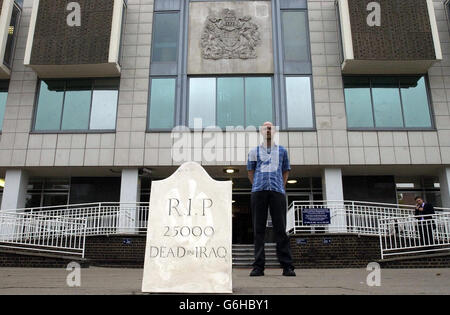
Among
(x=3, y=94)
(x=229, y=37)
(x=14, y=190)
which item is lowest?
(x=14, y=190)

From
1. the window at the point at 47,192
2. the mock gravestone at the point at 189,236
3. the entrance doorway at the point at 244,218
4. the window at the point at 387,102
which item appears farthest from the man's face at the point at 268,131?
the window at the point at 47,192

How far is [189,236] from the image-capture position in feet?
11.9

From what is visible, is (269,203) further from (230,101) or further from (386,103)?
(386,103)

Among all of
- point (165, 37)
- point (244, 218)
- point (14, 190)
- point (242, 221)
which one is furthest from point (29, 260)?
point (165, 37)

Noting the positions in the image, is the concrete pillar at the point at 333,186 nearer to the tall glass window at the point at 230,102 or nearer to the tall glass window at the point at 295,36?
the tall glass window at the point at 230,102

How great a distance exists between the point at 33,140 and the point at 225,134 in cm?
750

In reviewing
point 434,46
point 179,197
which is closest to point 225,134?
point 434,46

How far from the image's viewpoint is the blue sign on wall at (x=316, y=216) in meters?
12.5

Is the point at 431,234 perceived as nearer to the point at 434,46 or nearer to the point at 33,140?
the point at 434,46

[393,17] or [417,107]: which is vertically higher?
[393,17]

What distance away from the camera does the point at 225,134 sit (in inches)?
578

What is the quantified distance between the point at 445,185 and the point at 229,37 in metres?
10.2

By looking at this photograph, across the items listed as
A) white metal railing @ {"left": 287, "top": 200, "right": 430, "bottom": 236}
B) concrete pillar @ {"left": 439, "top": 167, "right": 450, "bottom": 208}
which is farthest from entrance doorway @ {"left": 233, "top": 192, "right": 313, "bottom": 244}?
concrete pillar @ {"left": 439, "top": 167, "right": 450, "bottom": 208}
